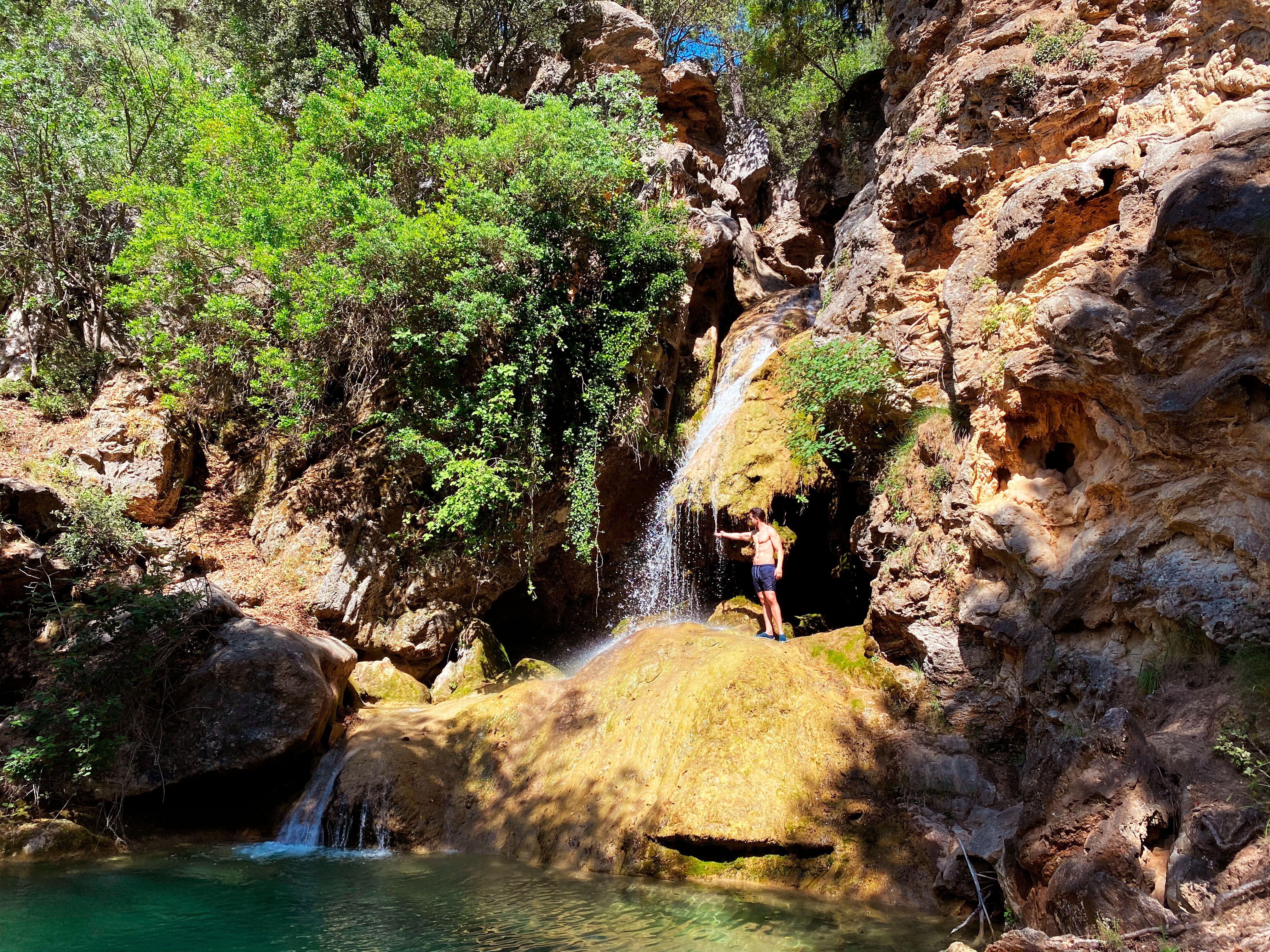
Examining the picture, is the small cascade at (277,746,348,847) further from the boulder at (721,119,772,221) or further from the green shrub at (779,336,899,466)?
the boulder at (721,119,772,221)

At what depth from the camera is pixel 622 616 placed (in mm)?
13883

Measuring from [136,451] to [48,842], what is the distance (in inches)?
286

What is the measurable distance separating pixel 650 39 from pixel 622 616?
16.4 meters

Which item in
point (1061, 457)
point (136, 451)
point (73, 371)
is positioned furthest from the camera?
Answer: point (73, 371)

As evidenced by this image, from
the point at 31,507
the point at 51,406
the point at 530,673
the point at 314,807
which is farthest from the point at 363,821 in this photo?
the point at 51,406

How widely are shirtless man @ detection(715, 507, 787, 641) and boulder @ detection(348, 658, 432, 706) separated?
18.4 feet

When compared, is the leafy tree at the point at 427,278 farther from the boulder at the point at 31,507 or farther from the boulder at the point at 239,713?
the boulder at the point at 239,713

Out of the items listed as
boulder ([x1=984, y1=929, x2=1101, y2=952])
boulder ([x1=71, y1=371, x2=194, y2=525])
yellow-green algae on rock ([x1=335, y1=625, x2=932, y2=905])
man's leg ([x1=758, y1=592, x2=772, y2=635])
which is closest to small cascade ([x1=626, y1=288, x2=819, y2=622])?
man's leg ([x1=758, y1=592, x2=772, y2=635])

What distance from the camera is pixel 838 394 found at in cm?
1051

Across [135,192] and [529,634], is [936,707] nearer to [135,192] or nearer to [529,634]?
[529,634]

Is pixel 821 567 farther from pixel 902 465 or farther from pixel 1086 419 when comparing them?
pixel 1086 419

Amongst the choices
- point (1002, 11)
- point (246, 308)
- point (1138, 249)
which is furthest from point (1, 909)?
point (1002, 11)

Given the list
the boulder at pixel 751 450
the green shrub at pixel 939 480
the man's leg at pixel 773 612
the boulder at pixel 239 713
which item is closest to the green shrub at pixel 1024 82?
the green shrub at pixel 939 480

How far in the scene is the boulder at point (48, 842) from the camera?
746 centimetres
